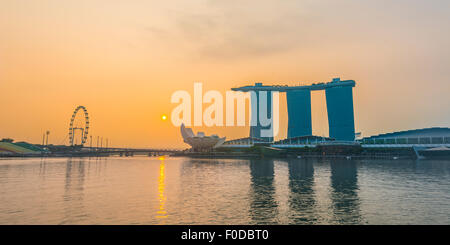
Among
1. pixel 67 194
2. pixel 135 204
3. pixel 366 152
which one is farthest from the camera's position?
pixel 366 152

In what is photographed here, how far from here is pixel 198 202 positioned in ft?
90.5

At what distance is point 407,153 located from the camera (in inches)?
6831

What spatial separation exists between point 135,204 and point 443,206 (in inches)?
1089

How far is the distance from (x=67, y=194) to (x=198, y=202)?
1586 cm

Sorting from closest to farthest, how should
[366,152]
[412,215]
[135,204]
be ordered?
[412,215]
[135,204]
[366,152]

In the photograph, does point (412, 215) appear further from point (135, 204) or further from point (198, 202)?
point (135, 204)
